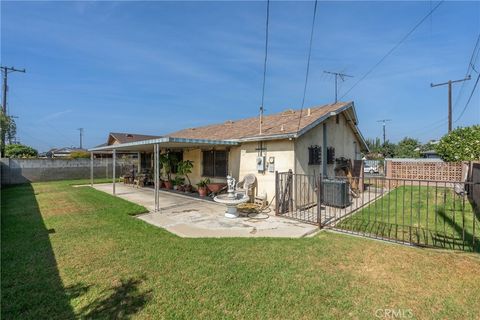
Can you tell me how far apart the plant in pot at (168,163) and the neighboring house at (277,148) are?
2.91 feet

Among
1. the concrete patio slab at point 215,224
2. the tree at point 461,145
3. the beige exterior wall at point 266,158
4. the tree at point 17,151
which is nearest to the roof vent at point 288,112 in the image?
the beige exterior wall at point 266,158

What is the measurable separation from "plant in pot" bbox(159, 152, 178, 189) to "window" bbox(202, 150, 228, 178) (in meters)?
2.85

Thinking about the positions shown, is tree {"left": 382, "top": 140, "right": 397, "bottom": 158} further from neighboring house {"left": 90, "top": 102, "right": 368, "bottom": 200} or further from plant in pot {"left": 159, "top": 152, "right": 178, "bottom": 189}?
plant in pot {"left": 159, "top": 152, "right": 178, "bottom": 189}

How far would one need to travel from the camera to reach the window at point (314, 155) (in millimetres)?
9337

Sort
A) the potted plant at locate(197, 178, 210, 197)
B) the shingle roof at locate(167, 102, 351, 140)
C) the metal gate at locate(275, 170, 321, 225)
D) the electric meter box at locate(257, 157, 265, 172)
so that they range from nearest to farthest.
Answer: the metal gate at locate(275, 170, 321, 225), the shingle roof at locate(167, 102, 351, 140), the electric meter box at locate(257, 157, 265, 172), the potted plant at locate(197, 178, 210, 197)

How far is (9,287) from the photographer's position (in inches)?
133

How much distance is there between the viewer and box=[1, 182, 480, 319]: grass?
2949 millimetres

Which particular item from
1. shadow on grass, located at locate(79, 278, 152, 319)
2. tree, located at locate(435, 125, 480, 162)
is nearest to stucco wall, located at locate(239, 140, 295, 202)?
shadow on grass, located at locate(79, 278, 152, 319)

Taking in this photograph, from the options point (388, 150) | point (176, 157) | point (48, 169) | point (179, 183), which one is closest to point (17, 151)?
point (48, 169)

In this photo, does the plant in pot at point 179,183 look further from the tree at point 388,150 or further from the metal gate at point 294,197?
the tree at point 388,150

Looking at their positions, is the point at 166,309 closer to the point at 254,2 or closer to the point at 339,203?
the point at 339,203

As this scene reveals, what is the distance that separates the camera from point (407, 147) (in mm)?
45281

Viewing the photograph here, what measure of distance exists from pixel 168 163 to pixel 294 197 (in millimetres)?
8414

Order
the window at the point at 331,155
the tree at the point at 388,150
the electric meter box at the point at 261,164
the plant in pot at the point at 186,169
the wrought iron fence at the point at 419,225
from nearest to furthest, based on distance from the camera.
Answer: the wrought iron fence at the point at 419,225 < the electric meter box at the point at 261,164 < the window at the point at 331,155 < the plant in pot at the point at 186,169 < the tree at the point at 388,150
